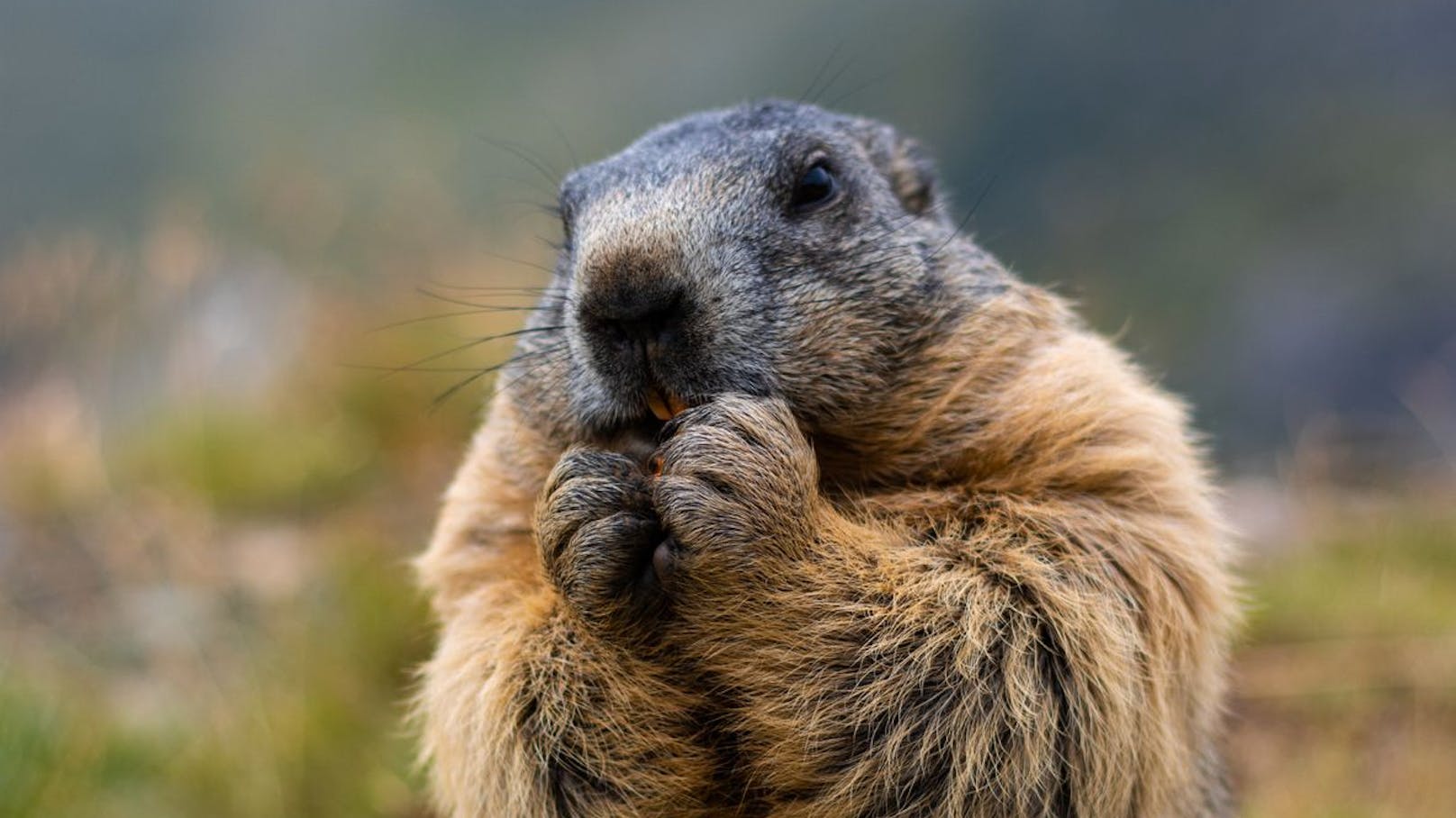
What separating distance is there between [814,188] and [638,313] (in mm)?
920

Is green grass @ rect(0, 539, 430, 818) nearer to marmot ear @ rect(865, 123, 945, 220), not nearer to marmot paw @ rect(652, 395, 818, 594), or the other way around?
marmot paw @ rect(652, 395, 818, 594)

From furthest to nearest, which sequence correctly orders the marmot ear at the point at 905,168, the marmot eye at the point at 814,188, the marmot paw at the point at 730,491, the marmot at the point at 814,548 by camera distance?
the marmot ear at the point at 905,168 → the marmot eye at the point at 814,188 → the marmot at the point at 814,548 → the marmot paw at the point at 730,491

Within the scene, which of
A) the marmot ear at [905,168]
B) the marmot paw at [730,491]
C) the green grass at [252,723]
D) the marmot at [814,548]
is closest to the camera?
the marmot paw at [730,491]

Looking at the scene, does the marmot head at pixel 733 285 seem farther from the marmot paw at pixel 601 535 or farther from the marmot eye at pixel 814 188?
the marmot paw at pixel 601 535

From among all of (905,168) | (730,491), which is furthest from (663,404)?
(905,168)

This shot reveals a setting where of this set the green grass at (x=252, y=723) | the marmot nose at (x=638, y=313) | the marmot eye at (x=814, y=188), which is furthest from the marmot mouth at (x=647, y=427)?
the green grass at (x=252, y=723)

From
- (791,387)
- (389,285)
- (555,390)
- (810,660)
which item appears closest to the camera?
(810,660)

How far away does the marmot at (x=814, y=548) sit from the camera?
9.34 ft

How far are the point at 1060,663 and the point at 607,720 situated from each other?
1167 mm

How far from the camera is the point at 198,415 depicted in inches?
380

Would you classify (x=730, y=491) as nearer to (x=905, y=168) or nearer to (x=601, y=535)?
(x=601, y=535)

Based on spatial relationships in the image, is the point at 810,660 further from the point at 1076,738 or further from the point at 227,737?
the point at 227,737

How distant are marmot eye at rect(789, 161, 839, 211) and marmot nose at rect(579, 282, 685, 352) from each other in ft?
2.42

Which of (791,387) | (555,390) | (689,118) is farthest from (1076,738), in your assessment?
(689,118)
